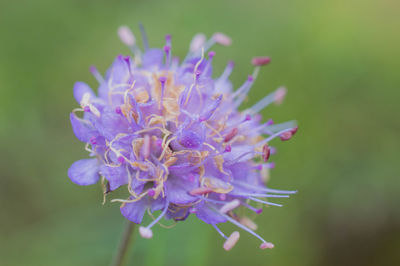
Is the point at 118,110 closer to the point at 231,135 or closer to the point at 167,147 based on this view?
the point at 167,147

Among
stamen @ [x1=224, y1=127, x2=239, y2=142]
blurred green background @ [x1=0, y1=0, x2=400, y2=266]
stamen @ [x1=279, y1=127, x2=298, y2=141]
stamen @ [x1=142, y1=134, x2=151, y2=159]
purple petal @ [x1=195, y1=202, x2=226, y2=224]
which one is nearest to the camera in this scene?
stamen @ [x1=142, y1=134, x2=151, y2=159]

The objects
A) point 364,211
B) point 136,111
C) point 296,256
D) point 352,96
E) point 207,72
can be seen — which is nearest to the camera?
point 136,111

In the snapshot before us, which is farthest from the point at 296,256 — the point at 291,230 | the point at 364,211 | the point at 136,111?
the point at 136,111

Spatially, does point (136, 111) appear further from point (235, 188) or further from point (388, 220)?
point (388, 220)

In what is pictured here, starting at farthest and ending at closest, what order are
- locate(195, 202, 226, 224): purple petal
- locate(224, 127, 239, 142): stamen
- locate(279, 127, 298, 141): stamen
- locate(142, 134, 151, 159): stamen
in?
locate(279, 127, 298, 141): stamen, locate(224, 127, 239, 142): stamen, locate(195, 202, 226, 224): purple petal, locate(142, 134, 151, 159): stamen

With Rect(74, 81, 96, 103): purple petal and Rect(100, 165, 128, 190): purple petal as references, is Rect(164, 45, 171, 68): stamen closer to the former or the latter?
Rect(74, 81, 96, 103): purple petal

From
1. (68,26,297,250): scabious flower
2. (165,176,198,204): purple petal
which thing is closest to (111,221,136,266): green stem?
(68,26,297,250): scabious flower
